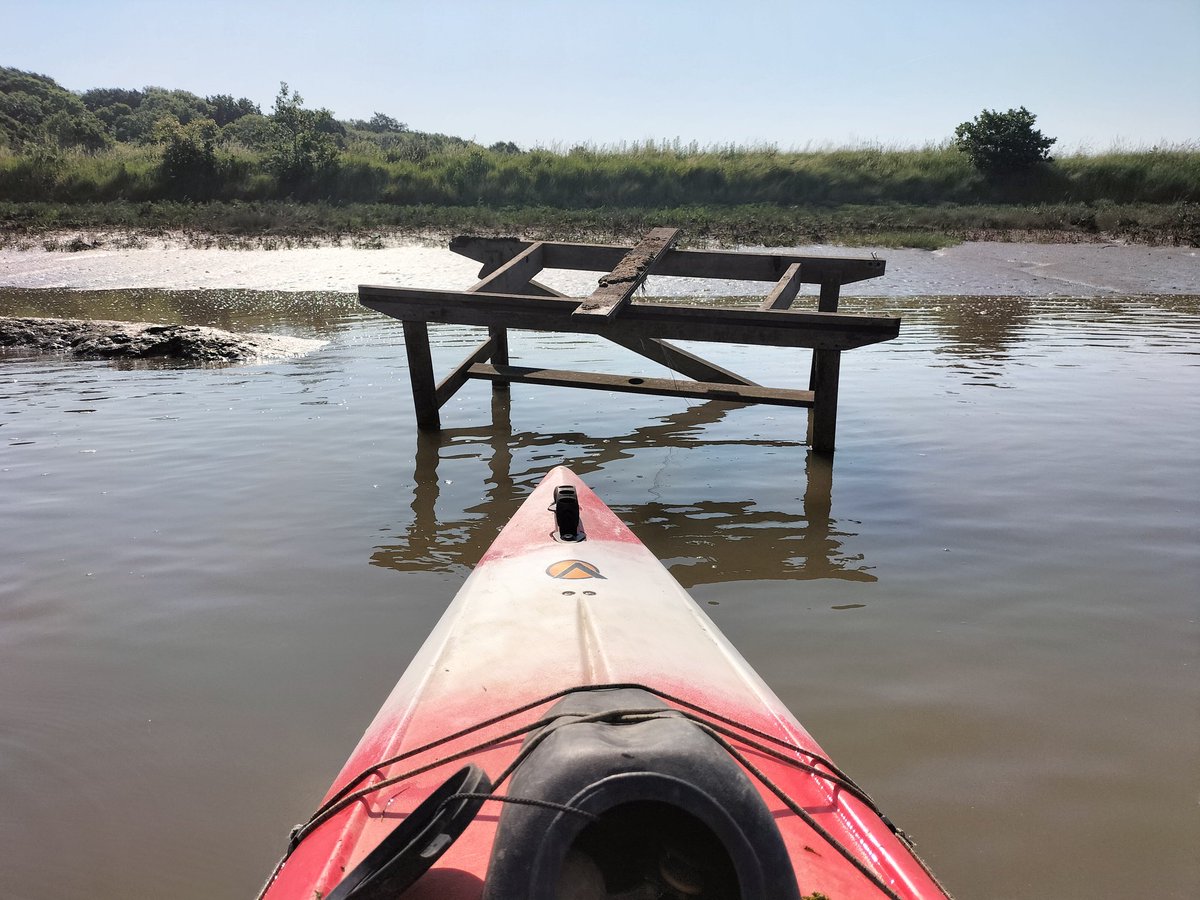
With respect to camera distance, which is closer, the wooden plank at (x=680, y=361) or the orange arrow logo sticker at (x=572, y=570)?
the orange arrow logo sticker at (x=572, y=570)

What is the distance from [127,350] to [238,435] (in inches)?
153

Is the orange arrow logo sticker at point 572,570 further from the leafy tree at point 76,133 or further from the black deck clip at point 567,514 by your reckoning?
the leafy tree at point 76,133

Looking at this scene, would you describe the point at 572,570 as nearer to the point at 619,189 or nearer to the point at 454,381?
the point at 454,381

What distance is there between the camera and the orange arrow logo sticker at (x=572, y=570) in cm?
289

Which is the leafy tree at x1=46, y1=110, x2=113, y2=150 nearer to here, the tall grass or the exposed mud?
the tall grass

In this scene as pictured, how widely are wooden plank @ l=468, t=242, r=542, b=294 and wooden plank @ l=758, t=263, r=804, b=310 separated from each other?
2.08m

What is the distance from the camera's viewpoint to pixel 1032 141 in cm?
2722

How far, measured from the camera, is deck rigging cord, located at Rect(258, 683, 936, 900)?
1632mm

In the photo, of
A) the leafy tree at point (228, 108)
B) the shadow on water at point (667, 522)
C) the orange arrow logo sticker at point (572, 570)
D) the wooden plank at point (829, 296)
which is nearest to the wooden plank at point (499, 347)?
the shadow on water at point (667, 522)

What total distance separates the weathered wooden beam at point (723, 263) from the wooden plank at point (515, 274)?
0.16m

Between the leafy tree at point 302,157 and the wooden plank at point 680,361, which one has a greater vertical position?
the leafy tree at point 302,157

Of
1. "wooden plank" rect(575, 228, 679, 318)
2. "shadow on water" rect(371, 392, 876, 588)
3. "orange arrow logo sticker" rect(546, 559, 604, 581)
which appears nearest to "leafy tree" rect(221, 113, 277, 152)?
"wooden plank" rect(575, 228, 679, 318)

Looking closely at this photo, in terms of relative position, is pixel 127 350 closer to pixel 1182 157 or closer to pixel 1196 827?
pixel 1196 827

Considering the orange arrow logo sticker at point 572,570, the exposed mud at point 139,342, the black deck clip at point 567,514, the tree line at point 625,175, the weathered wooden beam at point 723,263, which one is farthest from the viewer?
the tree line at point 625,175
